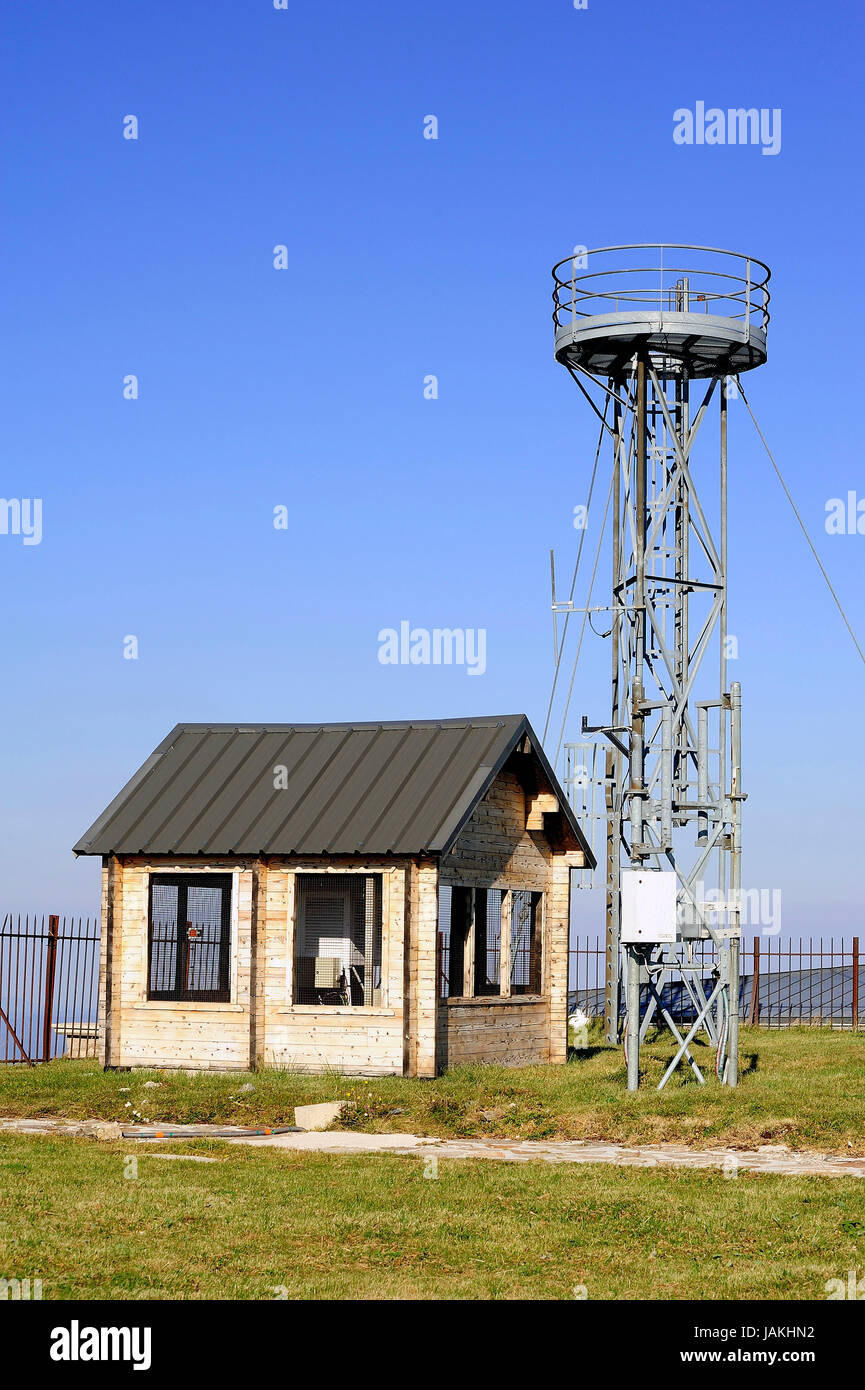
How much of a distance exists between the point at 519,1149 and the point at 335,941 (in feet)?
28.9

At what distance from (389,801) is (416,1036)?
11.1ft

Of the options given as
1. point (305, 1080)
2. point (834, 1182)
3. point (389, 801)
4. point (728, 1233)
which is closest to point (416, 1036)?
point (305, 1080)

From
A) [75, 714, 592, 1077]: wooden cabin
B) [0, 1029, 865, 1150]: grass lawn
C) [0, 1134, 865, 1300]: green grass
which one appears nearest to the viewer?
[0, 1134, 865, 1300]: green grass

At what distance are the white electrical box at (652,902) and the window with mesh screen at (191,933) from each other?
308 inches

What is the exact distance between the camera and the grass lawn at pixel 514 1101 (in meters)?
18.0

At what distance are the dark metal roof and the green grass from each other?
7364mm

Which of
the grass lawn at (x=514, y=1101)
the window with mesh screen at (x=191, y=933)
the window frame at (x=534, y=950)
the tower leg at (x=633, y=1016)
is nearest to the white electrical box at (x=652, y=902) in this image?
the tower leg at (x=633, y=1016)

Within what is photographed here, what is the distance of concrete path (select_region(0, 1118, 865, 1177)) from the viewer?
15.8 metres

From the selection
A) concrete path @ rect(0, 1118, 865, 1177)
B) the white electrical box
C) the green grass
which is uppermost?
the white electrical box

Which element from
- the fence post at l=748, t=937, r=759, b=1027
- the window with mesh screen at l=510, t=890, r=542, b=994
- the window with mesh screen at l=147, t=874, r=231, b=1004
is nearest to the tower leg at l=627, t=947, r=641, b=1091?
→ the window with mesh screen at l=510, t=890, r=542, b=994

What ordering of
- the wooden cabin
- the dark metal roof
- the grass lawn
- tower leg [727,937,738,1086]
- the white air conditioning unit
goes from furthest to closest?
the white air conditioning unit
the dark metal roof
the wooden cabin
tower leg [727,937,738,1086]
the grass lawn

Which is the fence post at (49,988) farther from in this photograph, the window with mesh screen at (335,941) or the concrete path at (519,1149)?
the concrete path at (519,1149)

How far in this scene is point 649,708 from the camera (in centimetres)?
2159

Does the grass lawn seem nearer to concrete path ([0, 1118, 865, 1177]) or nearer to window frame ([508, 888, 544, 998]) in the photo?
concrete path ([0, 1118, 865, 1177])
